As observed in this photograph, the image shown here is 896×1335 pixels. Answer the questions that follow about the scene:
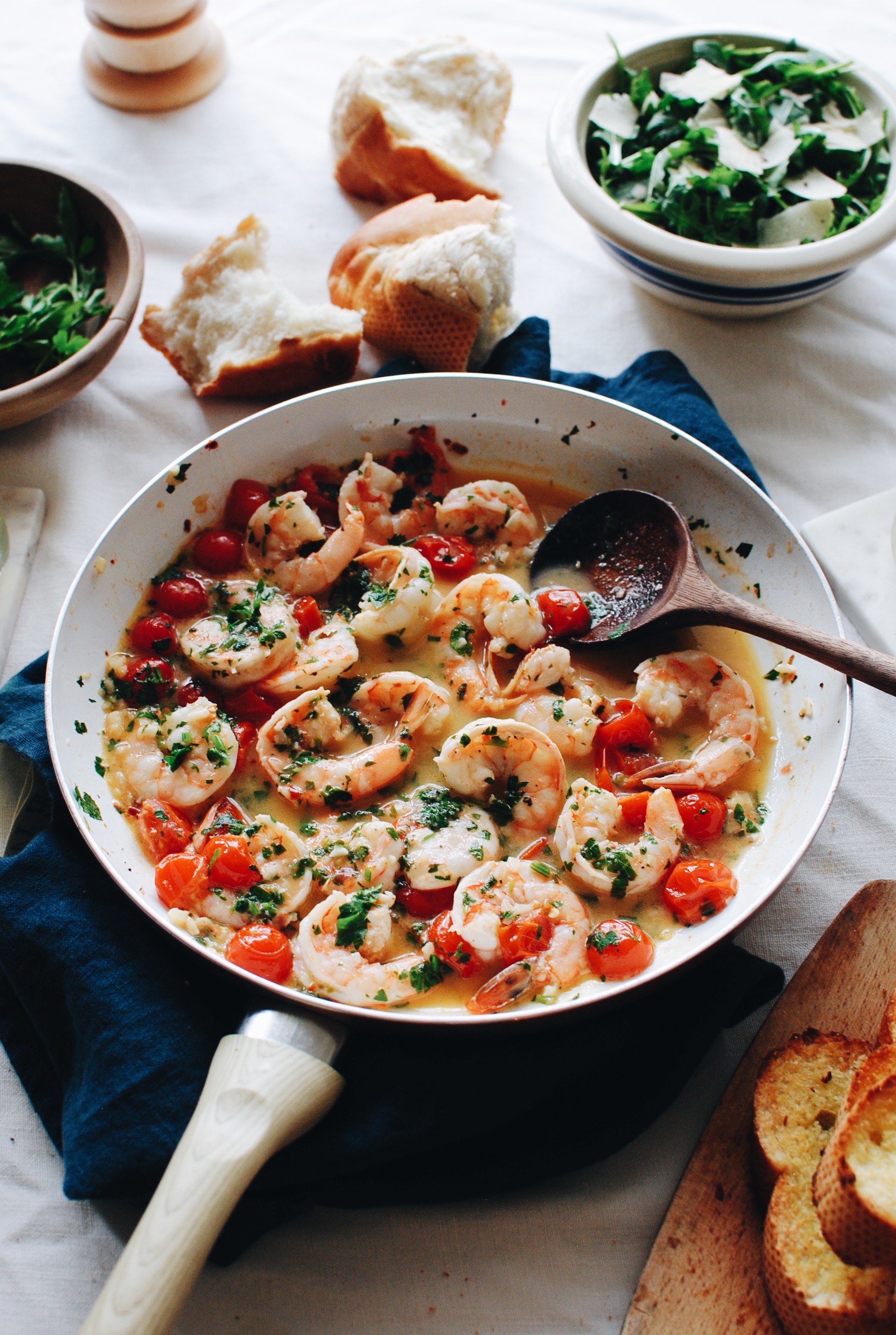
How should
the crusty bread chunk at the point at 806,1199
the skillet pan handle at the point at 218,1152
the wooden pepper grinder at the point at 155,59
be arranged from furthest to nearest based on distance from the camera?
1. the wooden pepper grinder at the point at 155,59
2. the crusty bread chunk at the point at 806,1199
3. the skillet pan handle at the point at 218,1152

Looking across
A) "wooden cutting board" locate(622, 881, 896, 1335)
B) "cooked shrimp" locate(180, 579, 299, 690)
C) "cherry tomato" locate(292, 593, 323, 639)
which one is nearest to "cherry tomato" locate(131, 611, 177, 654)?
"cooked shrimp" locate(180, 579, 299, 690)

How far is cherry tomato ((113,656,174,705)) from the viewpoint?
9.98 feet

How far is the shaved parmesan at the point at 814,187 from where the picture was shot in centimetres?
378

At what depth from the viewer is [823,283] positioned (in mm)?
3779

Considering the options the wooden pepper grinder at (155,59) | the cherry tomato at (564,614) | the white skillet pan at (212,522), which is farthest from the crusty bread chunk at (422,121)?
the cherry tomato at (564,614)

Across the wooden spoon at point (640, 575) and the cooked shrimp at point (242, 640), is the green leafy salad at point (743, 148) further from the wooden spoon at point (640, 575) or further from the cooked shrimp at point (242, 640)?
the cooked shrimp at point (242, 640)

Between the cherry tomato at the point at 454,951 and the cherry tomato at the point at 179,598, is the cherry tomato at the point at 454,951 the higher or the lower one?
the lower one

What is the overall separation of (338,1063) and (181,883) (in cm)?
66

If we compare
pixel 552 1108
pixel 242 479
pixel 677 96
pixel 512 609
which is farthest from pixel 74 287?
pixel 552 1108

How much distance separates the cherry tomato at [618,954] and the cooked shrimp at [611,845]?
0.14 metres

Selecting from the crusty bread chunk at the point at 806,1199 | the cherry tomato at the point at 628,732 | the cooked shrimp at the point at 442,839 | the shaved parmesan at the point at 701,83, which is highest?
the shaved parmesan at the point at 701,83

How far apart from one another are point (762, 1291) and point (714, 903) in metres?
0.89

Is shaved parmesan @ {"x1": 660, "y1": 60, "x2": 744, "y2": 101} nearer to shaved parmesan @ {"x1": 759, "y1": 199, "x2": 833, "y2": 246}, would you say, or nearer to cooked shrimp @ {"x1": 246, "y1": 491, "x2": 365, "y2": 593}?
shaved parmesan @ {"x1": 759, "y1": 199, "x2": 833, "y2": 246}

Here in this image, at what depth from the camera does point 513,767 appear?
2902 millimetres
